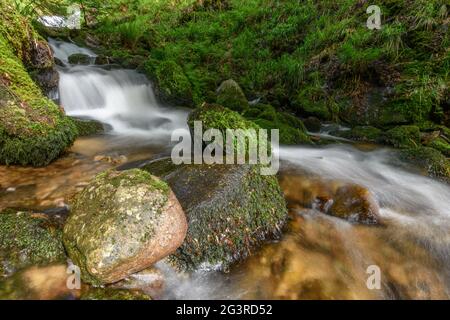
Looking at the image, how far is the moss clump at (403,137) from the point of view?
591 cm

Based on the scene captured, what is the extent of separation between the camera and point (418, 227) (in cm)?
356

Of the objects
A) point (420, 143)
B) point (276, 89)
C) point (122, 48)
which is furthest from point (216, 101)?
point (122, 48)

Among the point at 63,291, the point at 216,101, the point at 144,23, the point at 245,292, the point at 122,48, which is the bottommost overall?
the point at 245,292

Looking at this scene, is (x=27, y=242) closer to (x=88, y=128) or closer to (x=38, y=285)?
(x=38, y=285)

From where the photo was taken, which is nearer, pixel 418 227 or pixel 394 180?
pixel 418 227

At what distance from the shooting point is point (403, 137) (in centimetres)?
598

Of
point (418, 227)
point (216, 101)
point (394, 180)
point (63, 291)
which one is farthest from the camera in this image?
point (216, 101)

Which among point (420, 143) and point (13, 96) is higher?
point (13, 96)

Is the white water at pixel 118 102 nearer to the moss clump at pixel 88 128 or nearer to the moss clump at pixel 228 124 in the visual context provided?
the moss clump at pixel 88 128

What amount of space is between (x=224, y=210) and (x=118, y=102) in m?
6.35

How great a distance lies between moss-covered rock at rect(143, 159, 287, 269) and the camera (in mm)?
2725

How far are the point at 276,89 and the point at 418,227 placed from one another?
572cm

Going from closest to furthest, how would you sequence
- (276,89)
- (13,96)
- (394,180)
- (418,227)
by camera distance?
(418,227), (13,96), (394,180), (276,89)

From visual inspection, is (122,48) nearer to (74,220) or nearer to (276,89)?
(276,89)
